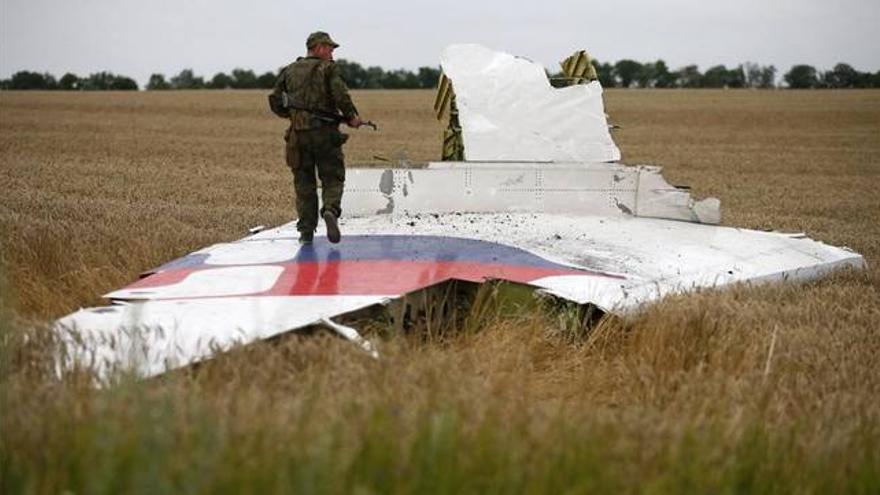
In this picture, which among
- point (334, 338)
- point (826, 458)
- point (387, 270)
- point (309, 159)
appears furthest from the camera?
point (309, 159)

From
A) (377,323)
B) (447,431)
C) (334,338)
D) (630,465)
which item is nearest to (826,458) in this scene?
(630,465)

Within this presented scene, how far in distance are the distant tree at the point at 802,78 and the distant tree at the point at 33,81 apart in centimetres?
4760

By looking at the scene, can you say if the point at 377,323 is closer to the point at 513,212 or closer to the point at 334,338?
the point at 334,338

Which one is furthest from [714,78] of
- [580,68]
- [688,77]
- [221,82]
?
[580,68]

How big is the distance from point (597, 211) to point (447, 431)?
578cm

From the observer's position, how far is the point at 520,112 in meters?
9.26

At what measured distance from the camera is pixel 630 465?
318 cm

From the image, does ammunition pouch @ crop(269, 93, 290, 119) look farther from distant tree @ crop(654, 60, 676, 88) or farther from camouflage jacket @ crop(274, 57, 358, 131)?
distant tree @ crop(654, 60, 676, 88)

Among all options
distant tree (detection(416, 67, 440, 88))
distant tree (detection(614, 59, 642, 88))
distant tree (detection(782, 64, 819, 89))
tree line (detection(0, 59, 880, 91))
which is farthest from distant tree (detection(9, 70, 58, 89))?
distant tree (detection(782, 64, 819, 89))

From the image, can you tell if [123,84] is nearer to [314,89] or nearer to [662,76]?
[662,76]

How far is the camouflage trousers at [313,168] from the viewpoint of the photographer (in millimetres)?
7781

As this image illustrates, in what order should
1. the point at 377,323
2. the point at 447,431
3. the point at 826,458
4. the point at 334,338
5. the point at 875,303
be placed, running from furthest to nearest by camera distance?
the point at 875,303 → the point at 377,323 → the point at 334,338 → the point at 826,458 → the point at 447,431

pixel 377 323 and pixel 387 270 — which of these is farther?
pixel 387 270

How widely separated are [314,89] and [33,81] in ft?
215
